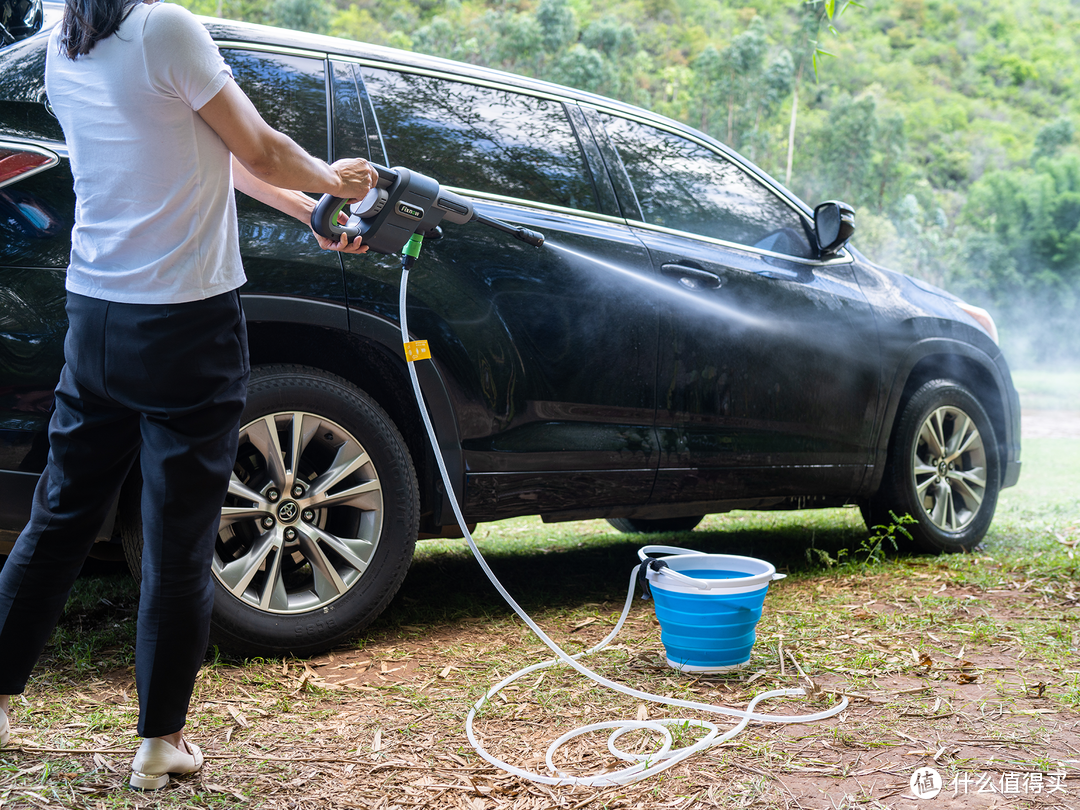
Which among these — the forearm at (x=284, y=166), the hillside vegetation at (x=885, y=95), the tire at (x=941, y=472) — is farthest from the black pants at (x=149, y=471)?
the hillside vegetation at (x=885, y=95)

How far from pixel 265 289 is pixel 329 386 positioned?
32cm

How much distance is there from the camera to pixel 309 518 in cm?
259

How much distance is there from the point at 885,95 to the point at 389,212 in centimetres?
6054

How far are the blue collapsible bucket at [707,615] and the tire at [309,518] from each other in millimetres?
771

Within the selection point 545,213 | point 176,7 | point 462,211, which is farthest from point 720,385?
point 176,7

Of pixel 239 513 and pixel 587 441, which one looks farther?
pixel 587 441

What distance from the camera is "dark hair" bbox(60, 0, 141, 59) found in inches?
65.4

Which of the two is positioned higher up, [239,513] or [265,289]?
[265,289]

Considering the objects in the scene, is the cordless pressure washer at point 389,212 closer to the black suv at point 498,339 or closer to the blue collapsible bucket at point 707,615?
the black suv at point 498,339

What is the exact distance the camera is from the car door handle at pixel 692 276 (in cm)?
321

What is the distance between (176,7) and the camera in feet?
5.43

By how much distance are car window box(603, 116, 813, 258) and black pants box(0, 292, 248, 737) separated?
1937 millimetres

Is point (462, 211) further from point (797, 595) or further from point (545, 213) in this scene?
point (797, 595)

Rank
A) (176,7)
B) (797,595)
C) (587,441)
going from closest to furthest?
(176,7), (587,441), (797,595)
